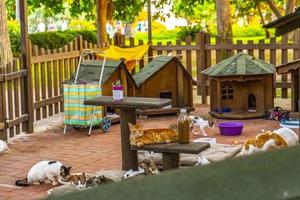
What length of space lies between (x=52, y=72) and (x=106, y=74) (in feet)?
4.94

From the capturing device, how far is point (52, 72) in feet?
32.5

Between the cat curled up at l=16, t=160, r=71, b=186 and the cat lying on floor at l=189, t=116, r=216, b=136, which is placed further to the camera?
the cat lying on floor at l=189, t=116, r=216, b=136

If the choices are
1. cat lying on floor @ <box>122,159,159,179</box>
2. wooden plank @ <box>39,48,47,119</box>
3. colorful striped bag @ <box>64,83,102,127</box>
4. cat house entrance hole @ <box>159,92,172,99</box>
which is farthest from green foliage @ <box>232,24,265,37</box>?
cat lying on floor @ <box>122,159,159,179</box>

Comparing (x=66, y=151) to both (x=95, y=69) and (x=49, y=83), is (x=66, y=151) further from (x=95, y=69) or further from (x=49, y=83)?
(x=49, y=83)

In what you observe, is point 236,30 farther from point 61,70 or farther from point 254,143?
point 254,143

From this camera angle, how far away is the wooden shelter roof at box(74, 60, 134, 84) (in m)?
8.65

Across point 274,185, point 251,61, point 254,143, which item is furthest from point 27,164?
point 274,185

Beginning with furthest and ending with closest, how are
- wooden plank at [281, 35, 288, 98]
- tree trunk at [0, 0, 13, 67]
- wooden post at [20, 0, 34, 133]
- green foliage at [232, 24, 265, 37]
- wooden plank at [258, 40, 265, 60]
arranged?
green foliage at [232, 24, 265, 37]
tree trunk at [0, 0, 13, 67]
wooden plank at [258, 40, 265, 60]
wooden plank at [281, 35, 288, 98]
wooden post at [20, 0, 34, 133]

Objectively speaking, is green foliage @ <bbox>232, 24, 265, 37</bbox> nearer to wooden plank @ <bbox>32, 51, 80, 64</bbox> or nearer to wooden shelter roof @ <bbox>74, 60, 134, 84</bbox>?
wooden plank @ <bbox>32, 51, 80, 64</bbox>

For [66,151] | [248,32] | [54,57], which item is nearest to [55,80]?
[54,57]

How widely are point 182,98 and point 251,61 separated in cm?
131

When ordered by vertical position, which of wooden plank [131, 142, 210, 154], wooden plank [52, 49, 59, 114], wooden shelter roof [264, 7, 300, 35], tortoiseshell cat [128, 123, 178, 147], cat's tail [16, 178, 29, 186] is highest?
wooden shelter roof [264, 7, 300, 35]

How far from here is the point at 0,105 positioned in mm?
7688

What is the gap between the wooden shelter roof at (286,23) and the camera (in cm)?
214
